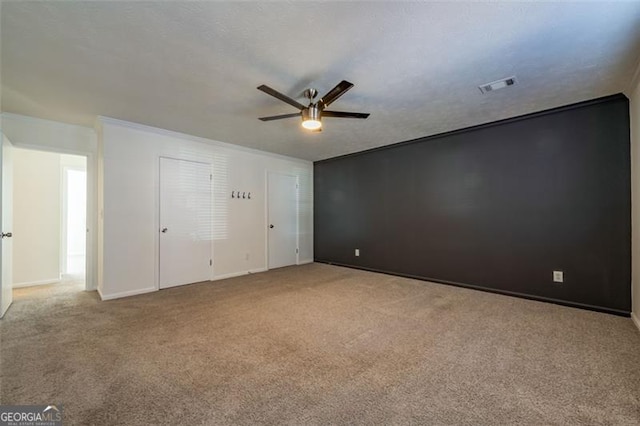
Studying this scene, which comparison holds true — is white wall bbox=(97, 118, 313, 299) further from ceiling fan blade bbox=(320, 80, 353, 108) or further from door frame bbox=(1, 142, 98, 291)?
ceiling fan blade bbox=(320, 80, 353, 108)

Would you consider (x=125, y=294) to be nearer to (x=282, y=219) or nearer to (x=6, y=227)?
(x=6, y=227)

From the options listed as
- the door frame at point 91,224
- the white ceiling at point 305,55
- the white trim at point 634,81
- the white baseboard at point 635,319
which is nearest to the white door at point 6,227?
the white ceiling at point 305,55

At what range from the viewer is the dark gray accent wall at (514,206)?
9.97ft

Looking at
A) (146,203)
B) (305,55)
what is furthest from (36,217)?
(305,55)

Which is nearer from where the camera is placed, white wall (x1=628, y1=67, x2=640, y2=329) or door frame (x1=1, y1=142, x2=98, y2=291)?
white wall (x1=628, y1=67, x2=640, y2=329)

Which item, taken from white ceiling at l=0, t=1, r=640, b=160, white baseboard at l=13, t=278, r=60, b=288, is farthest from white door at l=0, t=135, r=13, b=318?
white baseboard at l=13, t=278, r=60, b=288

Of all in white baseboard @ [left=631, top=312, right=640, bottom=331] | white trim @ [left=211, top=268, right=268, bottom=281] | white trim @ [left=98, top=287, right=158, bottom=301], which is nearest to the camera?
white baseboard @ [left=631, top=312, right=640, bottom=331]

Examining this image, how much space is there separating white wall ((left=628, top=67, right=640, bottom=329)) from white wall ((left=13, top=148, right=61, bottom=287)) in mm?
7836

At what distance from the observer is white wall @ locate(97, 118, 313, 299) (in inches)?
143

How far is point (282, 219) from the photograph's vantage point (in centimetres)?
579

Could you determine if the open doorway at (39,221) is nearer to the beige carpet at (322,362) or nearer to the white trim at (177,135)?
the beige carpet at (322,362)

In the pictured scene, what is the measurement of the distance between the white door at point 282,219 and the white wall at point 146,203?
0.44 meters

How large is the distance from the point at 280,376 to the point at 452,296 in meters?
2.76

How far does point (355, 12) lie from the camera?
5.75ft
